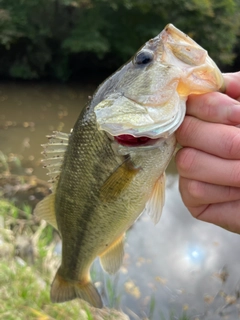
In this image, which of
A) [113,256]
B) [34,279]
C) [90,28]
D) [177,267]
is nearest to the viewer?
[113,256]

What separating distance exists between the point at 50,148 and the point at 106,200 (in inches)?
14.2

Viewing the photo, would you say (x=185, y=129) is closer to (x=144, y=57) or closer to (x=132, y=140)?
(x=132, y=140)

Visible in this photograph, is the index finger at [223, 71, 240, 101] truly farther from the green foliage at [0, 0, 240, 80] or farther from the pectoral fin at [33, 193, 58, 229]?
the green foliage at [0, 0, 240, 80]

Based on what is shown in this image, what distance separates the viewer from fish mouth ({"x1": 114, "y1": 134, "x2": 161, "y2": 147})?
52.8 inches

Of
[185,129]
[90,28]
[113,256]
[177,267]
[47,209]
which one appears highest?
[185,129]

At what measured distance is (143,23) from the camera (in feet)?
42.8

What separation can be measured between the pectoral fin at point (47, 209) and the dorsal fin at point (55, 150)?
0.19m

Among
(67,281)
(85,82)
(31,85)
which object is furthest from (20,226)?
(85,82)

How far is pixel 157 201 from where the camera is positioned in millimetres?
1511

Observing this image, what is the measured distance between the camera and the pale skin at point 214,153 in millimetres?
1251

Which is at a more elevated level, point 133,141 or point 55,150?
point 133,141

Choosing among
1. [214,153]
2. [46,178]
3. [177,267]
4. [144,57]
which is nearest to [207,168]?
[214,153]

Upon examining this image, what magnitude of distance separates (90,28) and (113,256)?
475 inches

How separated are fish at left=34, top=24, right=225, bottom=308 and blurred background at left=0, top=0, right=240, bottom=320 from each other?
4.50 feet
